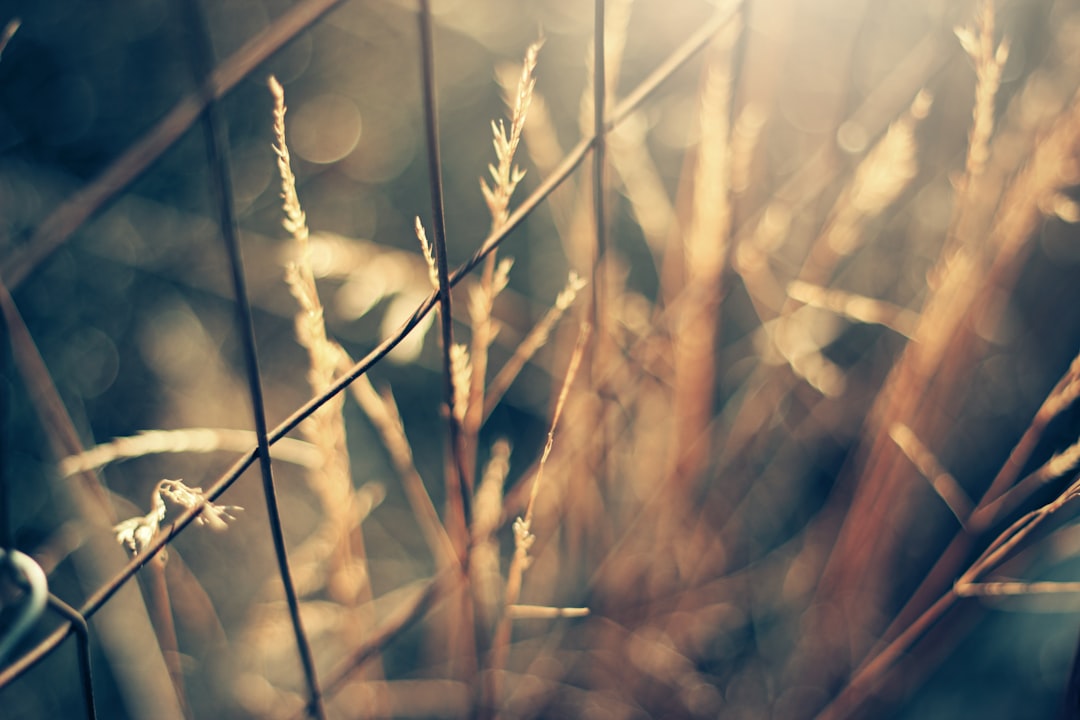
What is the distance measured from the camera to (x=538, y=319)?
3.18 ft

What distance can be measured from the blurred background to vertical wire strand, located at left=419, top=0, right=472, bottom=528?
17 centimetres

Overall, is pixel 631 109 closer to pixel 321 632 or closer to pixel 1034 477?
pixel 1034 477

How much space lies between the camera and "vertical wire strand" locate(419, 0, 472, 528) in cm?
32

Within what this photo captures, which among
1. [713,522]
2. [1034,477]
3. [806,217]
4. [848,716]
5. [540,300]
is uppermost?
[540,300]

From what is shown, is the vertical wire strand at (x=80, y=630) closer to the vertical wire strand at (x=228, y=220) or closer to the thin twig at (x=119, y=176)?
the vertical wire strand at (x=228, y=220)

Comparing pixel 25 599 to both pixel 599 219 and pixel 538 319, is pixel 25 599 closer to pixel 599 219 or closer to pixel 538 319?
pixel 599 219

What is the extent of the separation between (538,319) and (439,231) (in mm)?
627

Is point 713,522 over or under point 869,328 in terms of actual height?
under

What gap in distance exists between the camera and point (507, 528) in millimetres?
967

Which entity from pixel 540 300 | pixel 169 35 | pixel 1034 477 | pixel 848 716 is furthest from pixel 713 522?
pixel 169 35

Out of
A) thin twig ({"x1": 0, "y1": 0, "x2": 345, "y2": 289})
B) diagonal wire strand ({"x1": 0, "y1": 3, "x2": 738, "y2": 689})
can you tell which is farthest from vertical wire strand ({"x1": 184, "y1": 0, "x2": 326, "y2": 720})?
thin twig ({"x1": 0, "y1": 0, "x2": 345, "y2": 289})

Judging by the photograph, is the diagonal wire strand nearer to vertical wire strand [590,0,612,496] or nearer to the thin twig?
vertical wire strand [590,0,612,496]

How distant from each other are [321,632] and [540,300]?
68 centimetres

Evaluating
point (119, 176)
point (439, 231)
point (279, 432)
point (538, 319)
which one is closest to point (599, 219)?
point (439, 231)
